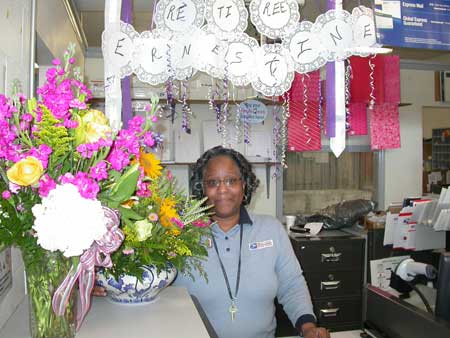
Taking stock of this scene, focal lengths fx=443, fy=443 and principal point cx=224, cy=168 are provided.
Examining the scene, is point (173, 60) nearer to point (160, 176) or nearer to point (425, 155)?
point (160, 176)

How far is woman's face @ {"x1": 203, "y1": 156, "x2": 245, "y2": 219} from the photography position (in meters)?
1.74

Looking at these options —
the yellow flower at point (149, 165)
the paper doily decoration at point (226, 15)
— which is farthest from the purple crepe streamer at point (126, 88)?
the yellow flower at point (149, 165)

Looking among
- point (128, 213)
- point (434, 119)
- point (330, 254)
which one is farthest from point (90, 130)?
point (434, 119)

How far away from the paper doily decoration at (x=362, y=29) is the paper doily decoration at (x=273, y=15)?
0.97 ft

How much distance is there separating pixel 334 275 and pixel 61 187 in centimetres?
290

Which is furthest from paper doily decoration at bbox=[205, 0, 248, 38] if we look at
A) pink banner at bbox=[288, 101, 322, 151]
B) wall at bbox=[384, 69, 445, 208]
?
wall at bbox=[384, 69, 445, 208]

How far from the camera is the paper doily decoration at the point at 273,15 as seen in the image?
6.15 ft

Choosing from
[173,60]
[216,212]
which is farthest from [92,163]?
[173,60]

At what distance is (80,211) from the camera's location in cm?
77

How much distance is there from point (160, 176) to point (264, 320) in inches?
32.4

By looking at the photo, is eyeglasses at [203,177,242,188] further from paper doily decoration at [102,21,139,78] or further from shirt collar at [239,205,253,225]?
paper doily decoration at [102,21,139,78]

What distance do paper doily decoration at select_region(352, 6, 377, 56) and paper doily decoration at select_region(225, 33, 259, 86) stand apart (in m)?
0.45

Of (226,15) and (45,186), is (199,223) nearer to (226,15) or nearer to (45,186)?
(45,186)

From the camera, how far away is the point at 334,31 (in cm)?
192
